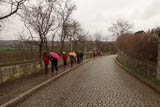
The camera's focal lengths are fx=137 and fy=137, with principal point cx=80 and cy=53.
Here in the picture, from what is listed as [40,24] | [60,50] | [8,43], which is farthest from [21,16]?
[60,50]

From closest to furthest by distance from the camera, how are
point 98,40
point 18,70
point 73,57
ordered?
point 18,70 < point 73,57 < point 98,40

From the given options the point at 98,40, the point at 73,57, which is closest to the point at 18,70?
the point at 73,57

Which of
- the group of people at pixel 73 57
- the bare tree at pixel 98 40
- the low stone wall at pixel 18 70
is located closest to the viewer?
the low stone wall at pixel 18 70

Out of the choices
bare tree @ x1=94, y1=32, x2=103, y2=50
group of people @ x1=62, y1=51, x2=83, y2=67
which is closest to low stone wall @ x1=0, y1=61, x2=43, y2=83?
group of people @ x1=62, y1=51, x2=83, y2=67

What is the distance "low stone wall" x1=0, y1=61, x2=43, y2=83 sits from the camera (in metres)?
7.33

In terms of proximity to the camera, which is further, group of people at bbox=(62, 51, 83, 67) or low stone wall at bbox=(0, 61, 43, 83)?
group of people at bbox=(62, 51, 83, 67)

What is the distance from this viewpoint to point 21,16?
9445mm

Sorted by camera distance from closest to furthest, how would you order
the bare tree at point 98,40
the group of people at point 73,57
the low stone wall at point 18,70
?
the low stone wall at point 18,70 < the group of people at point 73,57 < the bare tree at point 98,40

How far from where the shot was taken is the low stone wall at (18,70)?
733cm

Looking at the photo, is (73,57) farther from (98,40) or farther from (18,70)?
(98,40)

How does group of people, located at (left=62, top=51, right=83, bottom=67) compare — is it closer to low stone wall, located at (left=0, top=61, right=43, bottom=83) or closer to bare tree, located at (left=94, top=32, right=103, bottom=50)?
low stone wall, located at (left=0, top=61, right=43, bottom=83)

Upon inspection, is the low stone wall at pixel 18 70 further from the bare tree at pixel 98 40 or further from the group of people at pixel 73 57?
the bare tree at pixel 98 40

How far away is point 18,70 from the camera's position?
856 cm

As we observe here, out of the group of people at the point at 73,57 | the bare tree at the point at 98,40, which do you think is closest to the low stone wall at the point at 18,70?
the group of people at the point at 73,57
